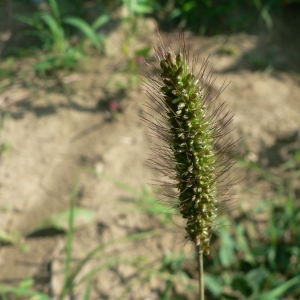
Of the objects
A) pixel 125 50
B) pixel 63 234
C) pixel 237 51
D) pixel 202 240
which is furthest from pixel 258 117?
pixel 202 240

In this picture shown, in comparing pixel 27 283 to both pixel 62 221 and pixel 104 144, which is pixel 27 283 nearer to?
pixel 62 221

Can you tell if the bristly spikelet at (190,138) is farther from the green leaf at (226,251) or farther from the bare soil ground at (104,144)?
the bare soil ground at (104,144)

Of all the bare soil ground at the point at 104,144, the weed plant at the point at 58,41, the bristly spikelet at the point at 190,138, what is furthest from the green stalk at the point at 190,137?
the weed plant at the point at 58,41

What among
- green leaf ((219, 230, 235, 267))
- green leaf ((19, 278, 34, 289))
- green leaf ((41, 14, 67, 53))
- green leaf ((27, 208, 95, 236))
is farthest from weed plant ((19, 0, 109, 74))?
green leaf ((219, 230, 235, 267))

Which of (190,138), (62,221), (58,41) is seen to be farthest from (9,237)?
(190,138)

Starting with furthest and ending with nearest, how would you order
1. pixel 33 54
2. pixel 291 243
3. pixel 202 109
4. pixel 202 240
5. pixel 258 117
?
pixel 33 54, pixel 258 117, pixel 291 243, pixel 202 240, pixel 202 109

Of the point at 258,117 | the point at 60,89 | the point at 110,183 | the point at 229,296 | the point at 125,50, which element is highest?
the point at 125,50

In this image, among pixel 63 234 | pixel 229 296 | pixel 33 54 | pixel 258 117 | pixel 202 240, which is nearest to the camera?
pixel 202 240

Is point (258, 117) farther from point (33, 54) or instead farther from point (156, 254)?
point (33, 54)
